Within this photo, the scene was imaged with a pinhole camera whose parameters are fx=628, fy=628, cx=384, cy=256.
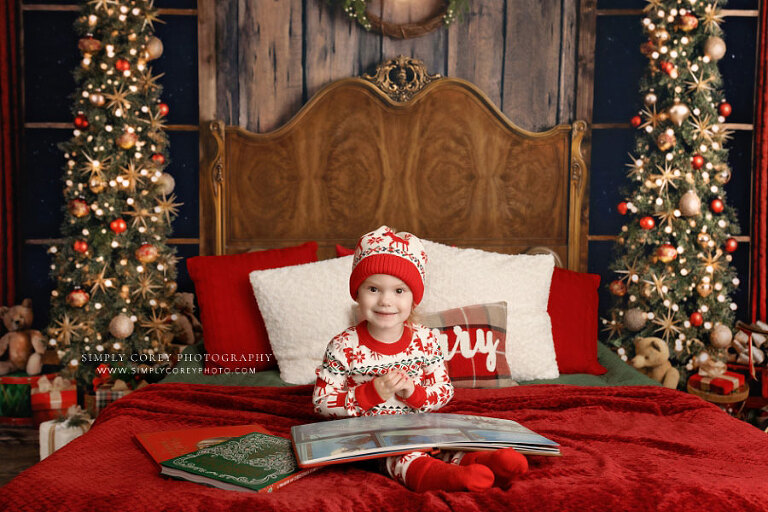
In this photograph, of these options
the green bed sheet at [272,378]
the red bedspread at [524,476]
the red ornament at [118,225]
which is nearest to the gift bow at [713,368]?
the green bed sheet at [272,378]

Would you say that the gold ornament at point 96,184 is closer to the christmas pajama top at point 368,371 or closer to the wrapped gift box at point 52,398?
the wrapped gift box at point 52,398

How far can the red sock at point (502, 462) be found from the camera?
1305 mm

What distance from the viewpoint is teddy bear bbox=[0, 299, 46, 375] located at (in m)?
3.18

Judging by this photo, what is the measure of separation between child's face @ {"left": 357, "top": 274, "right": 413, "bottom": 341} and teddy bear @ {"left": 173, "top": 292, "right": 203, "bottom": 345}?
5.69 feet

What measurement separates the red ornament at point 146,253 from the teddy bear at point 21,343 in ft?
2.58

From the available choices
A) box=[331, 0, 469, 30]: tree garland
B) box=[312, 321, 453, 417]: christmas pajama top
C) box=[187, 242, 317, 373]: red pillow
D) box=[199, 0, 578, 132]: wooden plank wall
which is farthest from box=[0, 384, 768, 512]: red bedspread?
box=[331, 0, 469, 30]: tree garland

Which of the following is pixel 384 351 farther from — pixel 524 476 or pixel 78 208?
pixel 78 208

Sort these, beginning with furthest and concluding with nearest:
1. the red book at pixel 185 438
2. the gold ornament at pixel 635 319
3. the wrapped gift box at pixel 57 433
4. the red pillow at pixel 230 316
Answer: the gold ornament at pixel 635 319 < the wrapped gift box at pixel 57 433 < the red pillow at pixel 230 316 < the red book at pixel 185 438

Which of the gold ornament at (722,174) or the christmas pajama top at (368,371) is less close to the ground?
the gold ornament at (722,174)

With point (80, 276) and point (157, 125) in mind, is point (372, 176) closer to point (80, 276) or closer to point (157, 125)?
point (157, 125)

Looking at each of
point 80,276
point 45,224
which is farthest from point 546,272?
point 45,224

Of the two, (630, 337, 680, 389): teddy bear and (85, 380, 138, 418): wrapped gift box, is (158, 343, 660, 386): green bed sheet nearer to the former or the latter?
(630, 337, 680, 389): teddy bear

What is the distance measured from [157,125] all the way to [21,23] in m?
1.14

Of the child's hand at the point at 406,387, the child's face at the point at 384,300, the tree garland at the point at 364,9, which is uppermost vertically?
the tree garland at the point at 364,9
